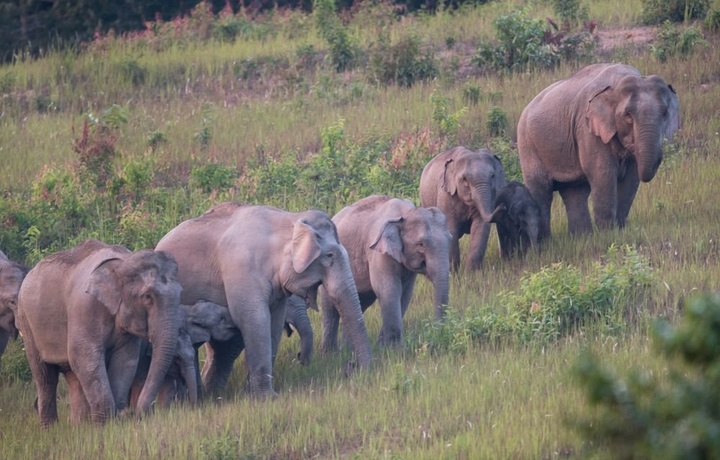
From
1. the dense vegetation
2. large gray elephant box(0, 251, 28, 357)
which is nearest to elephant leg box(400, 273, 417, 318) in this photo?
the dense vegetation

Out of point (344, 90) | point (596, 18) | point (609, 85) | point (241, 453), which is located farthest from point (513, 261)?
point (596, 18)

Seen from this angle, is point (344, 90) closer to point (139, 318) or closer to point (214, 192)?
point (214, 192)

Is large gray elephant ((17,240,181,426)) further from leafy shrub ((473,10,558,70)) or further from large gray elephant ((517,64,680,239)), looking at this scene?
leafy shrub ((473,10,558,70))

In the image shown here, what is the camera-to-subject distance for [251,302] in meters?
11.2

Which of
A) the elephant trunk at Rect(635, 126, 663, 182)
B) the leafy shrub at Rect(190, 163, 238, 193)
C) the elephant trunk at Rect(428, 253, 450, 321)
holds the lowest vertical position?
the leafy shrub at Rect(190, 163, 238, 193)

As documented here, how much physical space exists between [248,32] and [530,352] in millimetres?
15828

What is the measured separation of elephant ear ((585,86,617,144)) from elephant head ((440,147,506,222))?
1105 mm

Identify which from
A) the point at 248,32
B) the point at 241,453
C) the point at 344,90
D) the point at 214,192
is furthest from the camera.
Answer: the point at 248,32

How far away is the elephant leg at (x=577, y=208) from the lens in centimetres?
1481

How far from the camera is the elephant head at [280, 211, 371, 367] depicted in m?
11.2

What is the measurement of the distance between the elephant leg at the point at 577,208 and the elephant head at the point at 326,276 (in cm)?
427

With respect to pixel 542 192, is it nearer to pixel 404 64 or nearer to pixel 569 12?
pixel 404 64

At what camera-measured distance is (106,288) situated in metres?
10.8

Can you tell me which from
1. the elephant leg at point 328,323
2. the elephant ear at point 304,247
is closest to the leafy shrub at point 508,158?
the elephant leg at point 328,323
